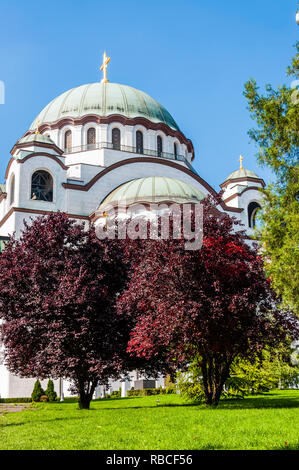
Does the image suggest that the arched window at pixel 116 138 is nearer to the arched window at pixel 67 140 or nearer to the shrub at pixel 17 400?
the arched window at pixel 67 140

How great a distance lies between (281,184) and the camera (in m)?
10.8

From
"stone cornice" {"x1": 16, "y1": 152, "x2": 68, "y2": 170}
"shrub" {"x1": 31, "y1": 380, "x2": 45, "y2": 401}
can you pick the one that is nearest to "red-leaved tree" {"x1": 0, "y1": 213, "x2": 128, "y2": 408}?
"shrub" {"x1": 31, "y1": 380, "x2": 45, "y2": 401}

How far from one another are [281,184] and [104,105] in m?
29.4

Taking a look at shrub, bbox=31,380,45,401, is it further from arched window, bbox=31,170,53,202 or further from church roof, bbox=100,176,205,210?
arched window, bbox=31,170,53,202

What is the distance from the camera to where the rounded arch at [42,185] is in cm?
3241

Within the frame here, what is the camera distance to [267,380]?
52.5ft

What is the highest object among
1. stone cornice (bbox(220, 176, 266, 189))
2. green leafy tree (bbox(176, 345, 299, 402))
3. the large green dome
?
the large green dome

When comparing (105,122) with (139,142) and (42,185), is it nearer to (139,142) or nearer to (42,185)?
(139,142)

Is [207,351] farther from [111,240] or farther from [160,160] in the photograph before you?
[160,160]

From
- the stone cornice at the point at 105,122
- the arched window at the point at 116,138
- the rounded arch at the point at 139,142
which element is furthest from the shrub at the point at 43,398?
the stone cornice at the point at 105,122

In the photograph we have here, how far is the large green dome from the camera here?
38031mm

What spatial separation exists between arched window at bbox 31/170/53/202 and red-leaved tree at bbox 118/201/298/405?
20.7 m
